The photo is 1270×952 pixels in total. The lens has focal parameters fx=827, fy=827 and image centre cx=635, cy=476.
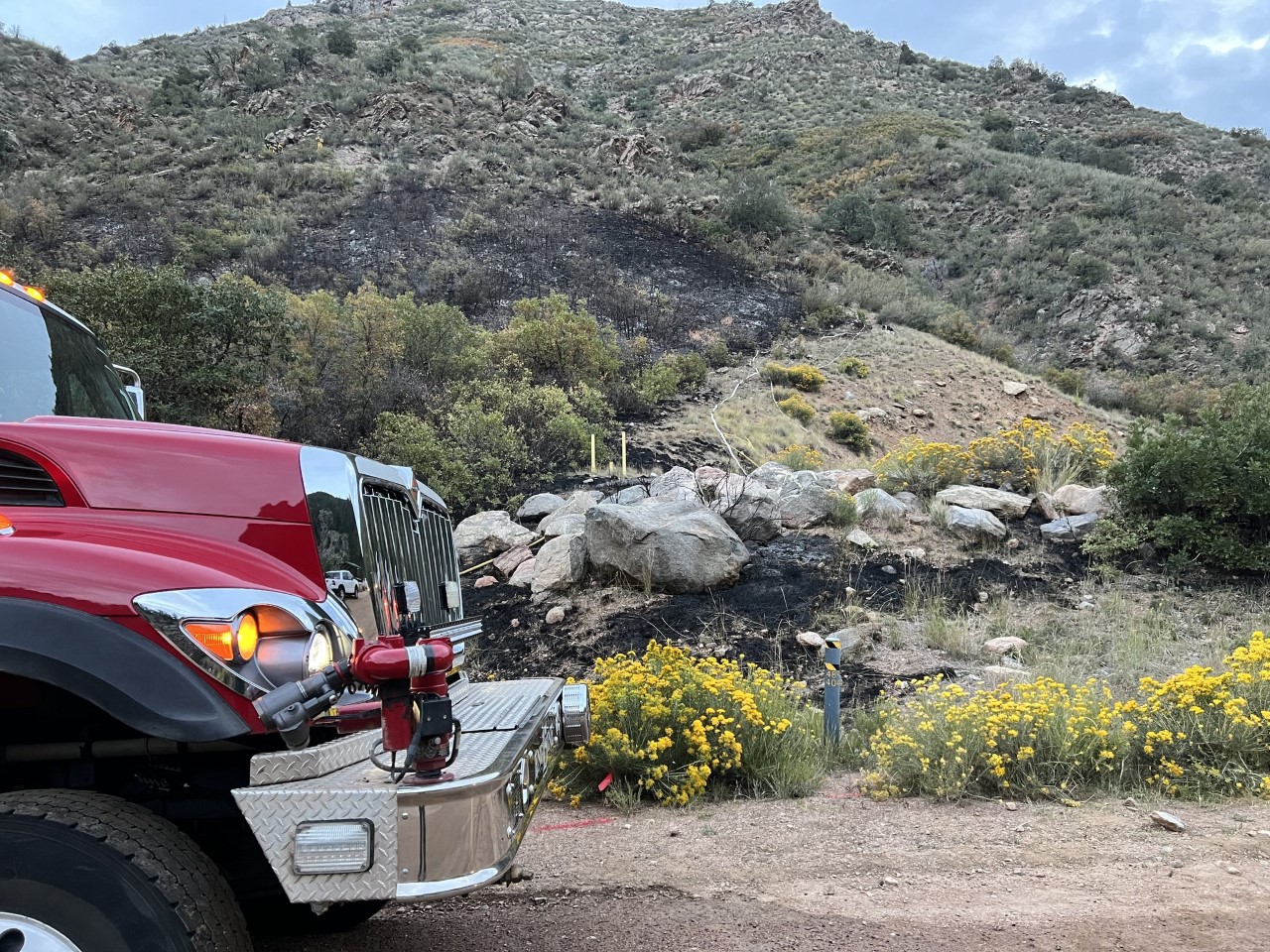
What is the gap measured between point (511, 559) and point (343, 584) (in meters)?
7.82

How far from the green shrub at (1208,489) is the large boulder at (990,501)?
1.34 m

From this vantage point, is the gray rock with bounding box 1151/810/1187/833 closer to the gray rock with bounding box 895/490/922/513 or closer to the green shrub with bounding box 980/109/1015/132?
the gray rock with bounding box 895/490/922/513

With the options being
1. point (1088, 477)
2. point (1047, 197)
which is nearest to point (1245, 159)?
point (1047, 197)

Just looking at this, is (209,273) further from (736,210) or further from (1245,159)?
(1245,159)

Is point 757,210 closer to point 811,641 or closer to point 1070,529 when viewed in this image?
point 1070,529

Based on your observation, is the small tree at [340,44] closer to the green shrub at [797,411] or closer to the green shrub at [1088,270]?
the green shrub at [797,411]

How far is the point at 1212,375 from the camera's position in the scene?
25953 millimetres

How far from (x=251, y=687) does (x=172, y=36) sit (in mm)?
67752

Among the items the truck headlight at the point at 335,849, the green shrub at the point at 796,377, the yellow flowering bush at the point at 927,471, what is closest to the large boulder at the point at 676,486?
the yellow flowering bush at the point at 927,471

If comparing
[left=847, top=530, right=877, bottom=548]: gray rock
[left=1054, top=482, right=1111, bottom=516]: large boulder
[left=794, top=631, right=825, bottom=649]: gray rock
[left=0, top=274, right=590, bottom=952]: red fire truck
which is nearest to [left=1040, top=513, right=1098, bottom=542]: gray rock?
[left=1054, top=482, right=1111, bottom=516]: large boulder

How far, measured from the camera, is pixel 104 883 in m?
1.90

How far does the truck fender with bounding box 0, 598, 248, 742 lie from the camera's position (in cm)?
193

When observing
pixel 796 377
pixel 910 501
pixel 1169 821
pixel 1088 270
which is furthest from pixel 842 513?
pixel 1088 270

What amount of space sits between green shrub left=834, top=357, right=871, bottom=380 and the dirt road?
18309mm
